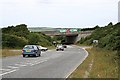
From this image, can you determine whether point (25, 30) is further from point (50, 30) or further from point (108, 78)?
point (108, 78)

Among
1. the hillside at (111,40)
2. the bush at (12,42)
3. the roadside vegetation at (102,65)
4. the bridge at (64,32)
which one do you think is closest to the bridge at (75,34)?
the bridge at (64,32)

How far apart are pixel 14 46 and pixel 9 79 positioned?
6876 cm

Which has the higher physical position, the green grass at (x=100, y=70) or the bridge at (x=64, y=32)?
the green grass at (x=100, y=70)

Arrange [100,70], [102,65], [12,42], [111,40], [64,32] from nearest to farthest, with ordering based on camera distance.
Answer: [100,70] < [102,65] < [111,40] < [12,42] < [64,32]

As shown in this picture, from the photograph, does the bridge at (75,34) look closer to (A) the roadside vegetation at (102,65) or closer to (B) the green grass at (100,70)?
(A) the roadside vegetation at (102,65)

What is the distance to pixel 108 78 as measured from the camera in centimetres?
1552

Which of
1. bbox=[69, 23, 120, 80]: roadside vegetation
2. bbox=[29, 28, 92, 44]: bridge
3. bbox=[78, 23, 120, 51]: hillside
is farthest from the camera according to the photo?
bbox=[29, 28, 92, 44]: bridge

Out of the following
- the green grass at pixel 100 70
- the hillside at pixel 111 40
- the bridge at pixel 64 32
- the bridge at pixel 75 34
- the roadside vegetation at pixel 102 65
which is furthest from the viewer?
the bridge at pixel 75 34

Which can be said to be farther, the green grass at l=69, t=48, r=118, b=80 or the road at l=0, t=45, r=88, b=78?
the road at l=0, t=45, r=88, b=78

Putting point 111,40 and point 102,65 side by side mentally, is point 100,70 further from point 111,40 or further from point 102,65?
point 111,40

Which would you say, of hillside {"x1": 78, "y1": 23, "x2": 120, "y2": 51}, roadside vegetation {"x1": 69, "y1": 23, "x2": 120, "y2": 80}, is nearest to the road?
roadside vegetation {"x1": 69, "y1": 23, "x2": 120, "y2": 80}

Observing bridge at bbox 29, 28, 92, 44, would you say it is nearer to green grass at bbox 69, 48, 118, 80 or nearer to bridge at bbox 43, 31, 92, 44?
bridge at bbox 43, 31, 92, 44

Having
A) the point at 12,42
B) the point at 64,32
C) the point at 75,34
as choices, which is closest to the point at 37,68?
the point at 12,42

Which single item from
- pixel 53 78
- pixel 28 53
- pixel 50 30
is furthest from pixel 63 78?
pixel 50 30
